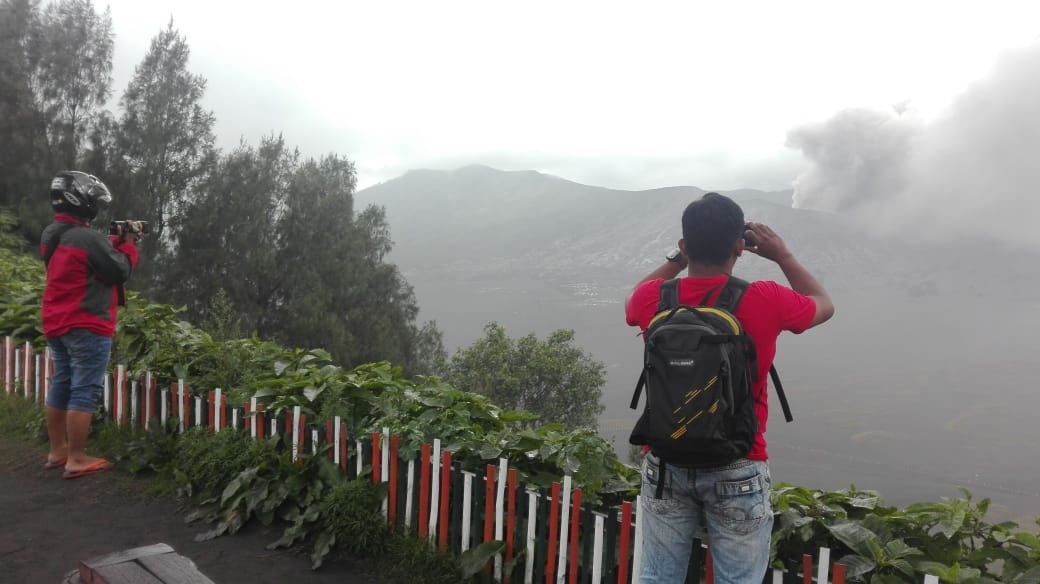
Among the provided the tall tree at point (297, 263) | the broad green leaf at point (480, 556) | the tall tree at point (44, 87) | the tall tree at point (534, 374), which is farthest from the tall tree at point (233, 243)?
the broad green leaf at point (480, 556)

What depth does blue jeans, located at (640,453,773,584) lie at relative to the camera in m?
2.49

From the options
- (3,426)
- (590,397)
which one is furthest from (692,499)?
(590,397)

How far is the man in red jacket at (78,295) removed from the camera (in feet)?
17.2

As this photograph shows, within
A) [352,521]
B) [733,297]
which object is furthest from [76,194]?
[733,297]

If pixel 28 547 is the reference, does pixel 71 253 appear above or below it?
above

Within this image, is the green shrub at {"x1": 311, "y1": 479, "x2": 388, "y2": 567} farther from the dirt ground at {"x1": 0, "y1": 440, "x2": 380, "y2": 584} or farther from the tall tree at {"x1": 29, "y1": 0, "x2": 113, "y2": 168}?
the tall tree at {"x1": 29, "y1": 0, "x2": 113, "y2": 168}

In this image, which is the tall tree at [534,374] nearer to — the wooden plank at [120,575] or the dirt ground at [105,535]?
the dirt ground at [105,535]

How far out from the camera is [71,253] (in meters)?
5.20

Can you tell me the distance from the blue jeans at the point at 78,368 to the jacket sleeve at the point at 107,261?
436 mm

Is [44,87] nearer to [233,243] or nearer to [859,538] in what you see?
[233,243]

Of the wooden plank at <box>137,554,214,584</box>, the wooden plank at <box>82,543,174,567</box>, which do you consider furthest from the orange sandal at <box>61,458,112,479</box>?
the wooden plank at <box>137,554,214,584</box>

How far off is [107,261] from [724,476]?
15.1 ft

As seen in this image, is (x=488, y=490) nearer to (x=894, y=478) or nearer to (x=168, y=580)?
(x=168, y=580)

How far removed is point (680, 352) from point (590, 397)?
191 ft
